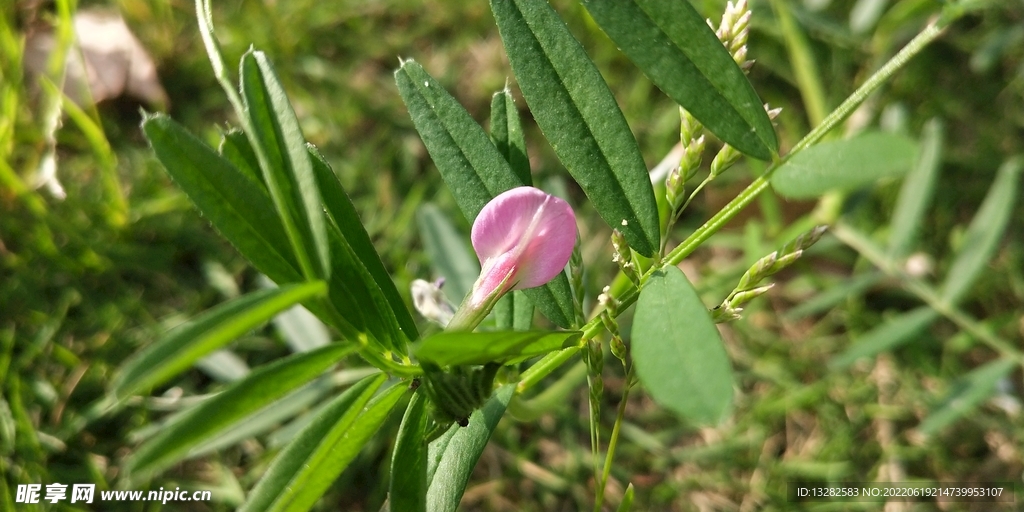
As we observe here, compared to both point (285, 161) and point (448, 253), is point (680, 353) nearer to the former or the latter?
point (285, 161)

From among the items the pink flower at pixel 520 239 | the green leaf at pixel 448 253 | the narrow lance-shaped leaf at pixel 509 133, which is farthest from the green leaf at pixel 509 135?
the green leaf at pixel 448 253

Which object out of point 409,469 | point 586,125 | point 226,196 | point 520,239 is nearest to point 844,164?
point 586,125

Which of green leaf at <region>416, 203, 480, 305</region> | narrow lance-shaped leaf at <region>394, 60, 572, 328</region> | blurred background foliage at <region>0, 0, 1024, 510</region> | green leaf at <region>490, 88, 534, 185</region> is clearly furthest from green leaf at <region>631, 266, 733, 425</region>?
blurred background foliage at <region>0, 0, 1024, 510</region>

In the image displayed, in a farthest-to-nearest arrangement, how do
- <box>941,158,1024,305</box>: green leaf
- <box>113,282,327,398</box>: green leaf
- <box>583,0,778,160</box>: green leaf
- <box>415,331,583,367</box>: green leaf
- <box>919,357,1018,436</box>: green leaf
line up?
<box>941,158,1024,305</box>: green leaf
<box>919,357,1018,436</box>: green leaf
<box>583,0,778,160</box>: green leaf
<box>415,331,583,367</box>: green leaf
<box>113,282,327,398</box>: green leaf

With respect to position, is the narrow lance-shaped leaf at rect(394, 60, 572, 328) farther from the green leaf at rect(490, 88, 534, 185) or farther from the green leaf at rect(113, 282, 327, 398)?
the green leaf at rect(113, 282, 327, 398)

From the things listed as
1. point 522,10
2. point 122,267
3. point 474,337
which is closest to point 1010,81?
point 522,10

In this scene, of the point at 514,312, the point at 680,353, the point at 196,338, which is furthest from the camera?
the point at 514,312

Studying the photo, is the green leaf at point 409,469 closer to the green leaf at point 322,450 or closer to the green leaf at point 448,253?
the green leaf at point 322,450
